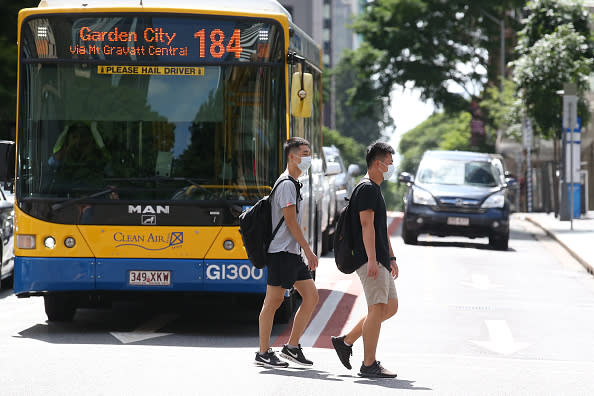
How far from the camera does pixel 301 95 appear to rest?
10.7 metres

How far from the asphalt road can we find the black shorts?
0.66 meters

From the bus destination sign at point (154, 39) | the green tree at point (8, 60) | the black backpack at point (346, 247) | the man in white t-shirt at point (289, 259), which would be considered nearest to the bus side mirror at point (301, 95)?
the bus destination sign at point (154, 39)

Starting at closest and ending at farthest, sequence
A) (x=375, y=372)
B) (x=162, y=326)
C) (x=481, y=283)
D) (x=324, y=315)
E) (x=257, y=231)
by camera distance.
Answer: (x=375, y=372) → (x=257, y=231) → (x=162, y=326) → (x=324, y=315) → (x=481, y=283)

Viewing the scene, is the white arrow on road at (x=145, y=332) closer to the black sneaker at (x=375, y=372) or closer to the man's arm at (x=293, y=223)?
the man's arm at (x=293, y=223)

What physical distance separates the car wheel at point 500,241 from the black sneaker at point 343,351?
14.5 m

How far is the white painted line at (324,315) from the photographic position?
35.9ft

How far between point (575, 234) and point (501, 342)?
16.0 metres

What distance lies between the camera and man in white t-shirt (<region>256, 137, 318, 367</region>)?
8.94 meters

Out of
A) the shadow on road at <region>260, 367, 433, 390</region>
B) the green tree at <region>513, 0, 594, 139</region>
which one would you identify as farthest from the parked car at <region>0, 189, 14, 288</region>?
the green tree at <region>513, 0, 594, 139</region>

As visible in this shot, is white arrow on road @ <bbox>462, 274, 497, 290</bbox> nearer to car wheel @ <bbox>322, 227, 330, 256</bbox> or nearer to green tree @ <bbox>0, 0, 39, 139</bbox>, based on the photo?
car wheel @ <bbox>322, 227, 330, 256</bbox>

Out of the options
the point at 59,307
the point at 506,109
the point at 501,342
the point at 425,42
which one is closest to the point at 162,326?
the point at 59,307

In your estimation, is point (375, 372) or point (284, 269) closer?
point (375, 372)

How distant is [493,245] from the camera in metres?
23.5

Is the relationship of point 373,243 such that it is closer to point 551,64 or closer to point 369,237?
point 369,237
